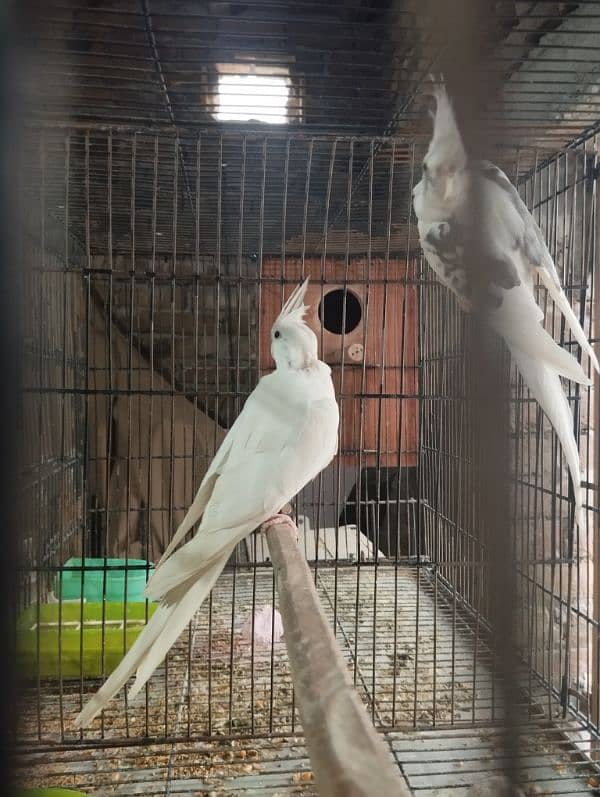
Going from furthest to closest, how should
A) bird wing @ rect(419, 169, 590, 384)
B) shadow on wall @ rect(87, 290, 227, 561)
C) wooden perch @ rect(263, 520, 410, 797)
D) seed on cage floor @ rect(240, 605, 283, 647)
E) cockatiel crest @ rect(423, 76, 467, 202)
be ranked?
shadow on wall @ rect(87, 290, 227, 561), seed on cage floor @ rect(240, 605, 283, 647), bird wing @ rect(419, 169, 590, 384), cockatiel crest @ rect(423, 76, 467, 202), wooden perch @ rect(263, 520, 410, 797)

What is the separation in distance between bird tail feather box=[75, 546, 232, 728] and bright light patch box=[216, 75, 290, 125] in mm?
1038

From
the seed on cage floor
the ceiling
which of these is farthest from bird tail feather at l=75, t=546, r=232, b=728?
the ceiling

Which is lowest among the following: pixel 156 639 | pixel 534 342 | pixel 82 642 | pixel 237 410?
pixel 82 642

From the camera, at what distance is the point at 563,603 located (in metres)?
1.39

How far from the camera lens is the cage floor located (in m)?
1.19

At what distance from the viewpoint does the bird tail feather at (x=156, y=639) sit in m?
1.18

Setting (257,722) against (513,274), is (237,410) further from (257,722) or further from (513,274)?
(513,274)

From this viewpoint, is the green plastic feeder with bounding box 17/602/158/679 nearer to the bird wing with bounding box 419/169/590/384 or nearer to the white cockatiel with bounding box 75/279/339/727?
the white cockatiel with bounding box 75/279/339/727

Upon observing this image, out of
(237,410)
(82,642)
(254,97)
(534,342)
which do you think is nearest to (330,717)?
(534,342)

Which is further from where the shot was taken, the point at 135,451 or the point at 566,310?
the point at 135,451

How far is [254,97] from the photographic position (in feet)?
4.70

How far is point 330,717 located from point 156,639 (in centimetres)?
90

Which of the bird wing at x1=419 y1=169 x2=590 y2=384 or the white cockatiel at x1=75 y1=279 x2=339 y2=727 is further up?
the bird wing at x1=419 y1=169 x2=590 y2=384

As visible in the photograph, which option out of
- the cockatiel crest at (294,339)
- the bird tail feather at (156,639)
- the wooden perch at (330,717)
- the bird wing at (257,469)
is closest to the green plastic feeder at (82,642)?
the bird tail feather at (156,639)
